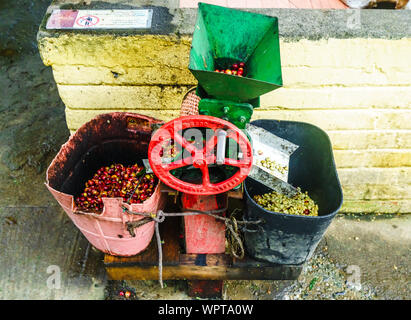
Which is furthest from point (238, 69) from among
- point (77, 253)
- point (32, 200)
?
point (32, 200)

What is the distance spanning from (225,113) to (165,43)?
0.87 metres

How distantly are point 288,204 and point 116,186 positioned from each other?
1.28 metres

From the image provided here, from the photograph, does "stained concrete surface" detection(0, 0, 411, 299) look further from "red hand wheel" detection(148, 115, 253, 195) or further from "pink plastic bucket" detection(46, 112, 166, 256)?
"red hand wheel" detection(148, 115, 253, 195)

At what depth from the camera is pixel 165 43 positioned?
2.57m

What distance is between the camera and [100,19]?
264cm

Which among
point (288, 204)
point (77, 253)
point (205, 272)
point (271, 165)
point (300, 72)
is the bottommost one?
point (77, 253)

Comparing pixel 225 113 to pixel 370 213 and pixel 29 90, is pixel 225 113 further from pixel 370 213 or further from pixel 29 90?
pixel 29 90

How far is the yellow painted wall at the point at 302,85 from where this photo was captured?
2598 millimetres

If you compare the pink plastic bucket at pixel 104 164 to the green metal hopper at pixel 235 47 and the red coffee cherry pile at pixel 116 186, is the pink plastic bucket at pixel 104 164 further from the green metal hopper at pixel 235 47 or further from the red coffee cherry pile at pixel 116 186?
the green metal hopper at pixel 235 47

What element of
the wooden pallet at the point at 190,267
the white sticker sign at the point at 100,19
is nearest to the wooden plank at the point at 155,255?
the wooden pallet at the point at 190,267

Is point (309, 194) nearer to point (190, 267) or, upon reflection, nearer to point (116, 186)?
point (190, 267)

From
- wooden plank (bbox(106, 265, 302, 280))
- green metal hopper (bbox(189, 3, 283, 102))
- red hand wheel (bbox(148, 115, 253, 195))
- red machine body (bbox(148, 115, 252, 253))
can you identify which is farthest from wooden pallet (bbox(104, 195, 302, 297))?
green metal hopper (bbox(189, 3, 283, 102))

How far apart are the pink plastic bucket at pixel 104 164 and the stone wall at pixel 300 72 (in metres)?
0.25

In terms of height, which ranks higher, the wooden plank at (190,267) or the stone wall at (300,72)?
the stone wall at (300,72)
